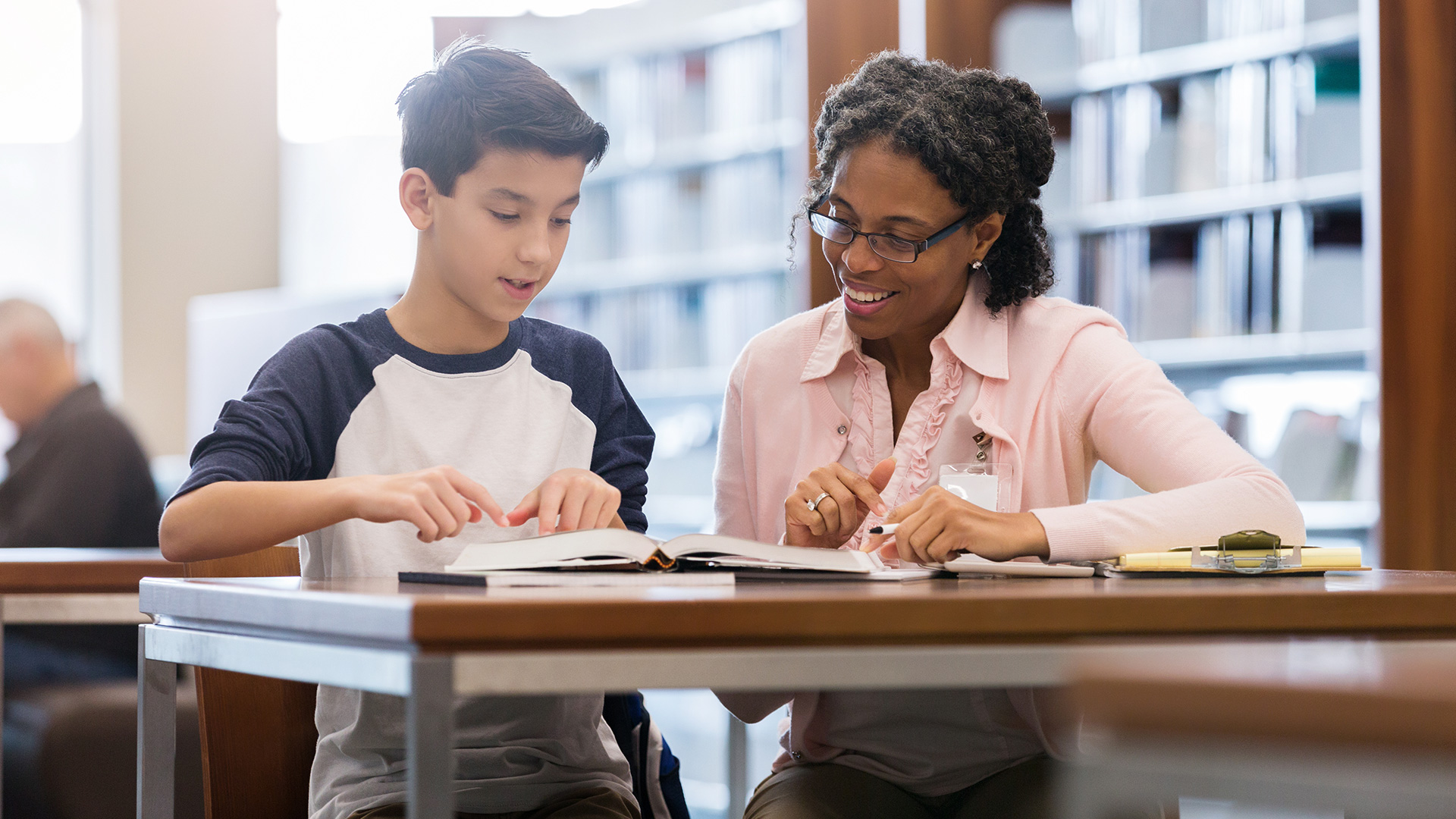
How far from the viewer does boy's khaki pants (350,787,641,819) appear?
1.10 m

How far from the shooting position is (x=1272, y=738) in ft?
1.63

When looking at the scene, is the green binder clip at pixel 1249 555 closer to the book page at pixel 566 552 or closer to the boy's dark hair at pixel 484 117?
the book page at pixel 566 552

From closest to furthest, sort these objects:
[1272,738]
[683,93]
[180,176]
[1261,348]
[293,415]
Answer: [1272,738]
[293,415]
[1261,348]
[683,93]
[180,176]

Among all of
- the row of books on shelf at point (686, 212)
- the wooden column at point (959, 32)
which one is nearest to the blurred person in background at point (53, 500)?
the row of books on shelf at point (686, 212)

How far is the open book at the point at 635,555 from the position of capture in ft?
3.15

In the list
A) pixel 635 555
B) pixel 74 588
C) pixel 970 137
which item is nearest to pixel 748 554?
pixel 635 555

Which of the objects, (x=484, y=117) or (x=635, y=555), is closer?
(x=635, y=555)

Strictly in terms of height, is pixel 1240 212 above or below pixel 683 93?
below

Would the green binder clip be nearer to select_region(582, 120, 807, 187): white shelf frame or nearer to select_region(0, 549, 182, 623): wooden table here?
A: select_region(0, 549, 182, 623): wooden table

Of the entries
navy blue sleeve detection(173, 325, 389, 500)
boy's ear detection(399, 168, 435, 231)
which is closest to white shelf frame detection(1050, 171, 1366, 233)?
boy's ear detection(399, 168, 435, 231)

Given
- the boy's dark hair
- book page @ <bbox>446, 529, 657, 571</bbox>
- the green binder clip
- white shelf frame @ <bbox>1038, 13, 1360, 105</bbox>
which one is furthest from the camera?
white shelf frame @ <bbox>1038, 13, 1360, 105</bbox>

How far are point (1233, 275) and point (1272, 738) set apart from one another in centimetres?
262

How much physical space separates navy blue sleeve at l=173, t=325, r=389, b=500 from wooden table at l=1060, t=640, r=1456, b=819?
32.5 inches

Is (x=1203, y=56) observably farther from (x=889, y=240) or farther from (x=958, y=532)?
(x=958, y=532)
